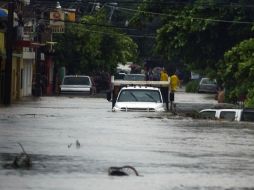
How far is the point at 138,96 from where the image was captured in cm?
3422

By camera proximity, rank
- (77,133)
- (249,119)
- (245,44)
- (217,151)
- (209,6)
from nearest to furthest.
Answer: (217,151)
(77,133)
(249,119)
(245,44)
(209,6)

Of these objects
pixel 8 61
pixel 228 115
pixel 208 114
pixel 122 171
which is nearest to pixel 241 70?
pixel 208 114

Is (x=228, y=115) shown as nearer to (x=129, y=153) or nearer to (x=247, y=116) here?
(x=247, y=116)

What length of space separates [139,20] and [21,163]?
35.9m

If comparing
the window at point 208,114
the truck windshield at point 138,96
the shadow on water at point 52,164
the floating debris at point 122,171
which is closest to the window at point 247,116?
the window at point 208,114

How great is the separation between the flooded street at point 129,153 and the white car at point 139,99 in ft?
17.4

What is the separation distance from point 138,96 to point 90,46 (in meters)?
36.6

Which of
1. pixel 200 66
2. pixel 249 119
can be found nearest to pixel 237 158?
pixel 249 119

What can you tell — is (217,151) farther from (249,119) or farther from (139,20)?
(139,20)

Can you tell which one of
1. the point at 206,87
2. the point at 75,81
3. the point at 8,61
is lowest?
the point at 206,87

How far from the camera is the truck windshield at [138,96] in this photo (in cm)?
3406

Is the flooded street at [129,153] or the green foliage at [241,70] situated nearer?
the flooded street at [129,153]

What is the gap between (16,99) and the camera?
50.6 metres

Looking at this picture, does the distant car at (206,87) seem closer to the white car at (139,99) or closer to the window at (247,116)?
the white car at (139,99)
